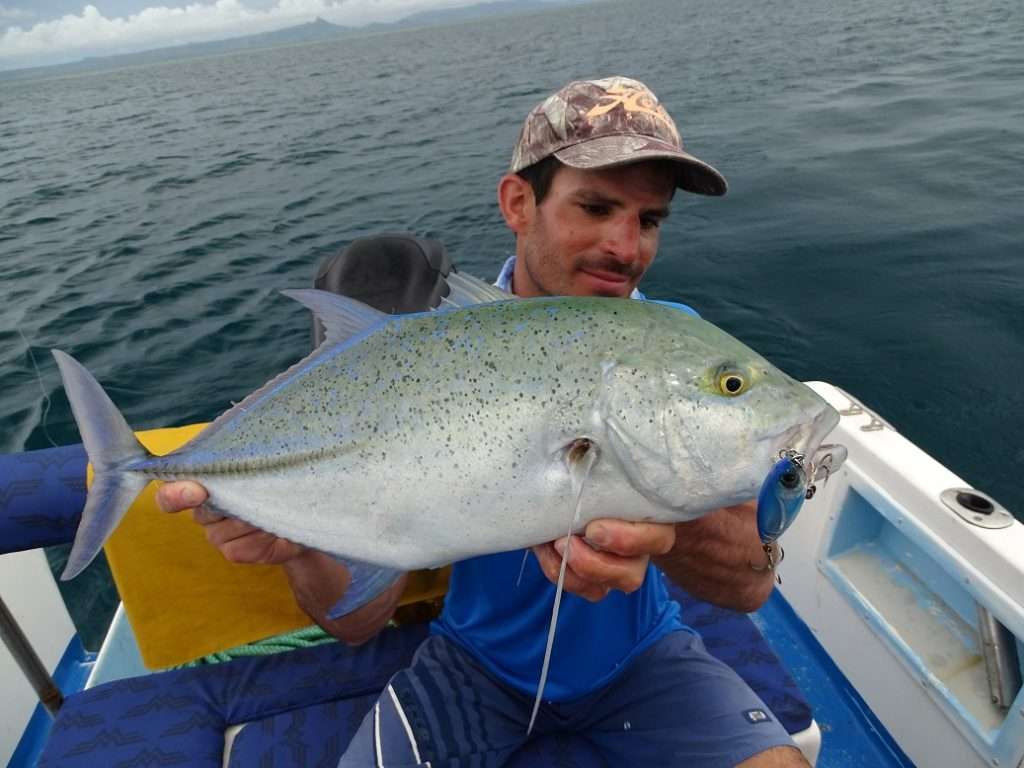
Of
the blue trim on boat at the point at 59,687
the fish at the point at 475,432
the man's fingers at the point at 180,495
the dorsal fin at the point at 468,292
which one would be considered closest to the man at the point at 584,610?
the man's fingers at the point at 180,495

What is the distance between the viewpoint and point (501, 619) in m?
2.38

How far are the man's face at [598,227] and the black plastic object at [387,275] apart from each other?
54 centimetres

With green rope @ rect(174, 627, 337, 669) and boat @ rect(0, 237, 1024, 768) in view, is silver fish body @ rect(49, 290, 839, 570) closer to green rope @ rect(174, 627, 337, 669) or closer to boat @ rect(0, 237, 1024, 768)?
boat @ rect(0, 237, 1024, 768)

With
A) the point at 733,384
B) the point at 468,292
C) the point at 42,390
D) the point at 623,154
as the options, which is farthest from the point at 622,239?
the point at 42,390

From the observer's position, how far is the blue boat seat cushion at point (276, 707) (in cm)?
255

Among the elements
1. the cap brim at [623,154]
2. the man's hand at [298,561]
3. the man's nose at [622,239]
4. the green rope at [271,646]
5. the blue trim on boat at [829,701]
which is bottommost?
the blue trim on boat at [829,701]

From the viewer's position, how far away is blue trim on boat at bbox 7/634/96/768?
3.17 m

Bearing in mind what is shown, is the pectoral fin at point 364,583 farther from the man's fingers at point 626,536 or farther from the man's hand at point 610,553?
the man's fingers at point 626,536

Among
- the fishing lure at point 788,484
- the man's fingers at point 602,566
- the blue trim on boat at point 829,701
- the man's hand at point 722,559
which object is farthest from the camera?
the blue trim on boat at point 829,701

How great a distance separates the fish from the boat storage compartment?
1.57 meters

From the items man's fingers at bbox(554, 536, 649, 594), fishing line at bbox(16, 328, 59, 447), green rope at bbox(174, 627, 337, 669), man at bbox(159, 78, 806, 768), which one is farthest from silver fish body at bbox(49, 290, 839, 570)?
fishing line at bbox(16, 328, 59, 447)

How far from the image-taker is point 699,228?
10234 millimetres

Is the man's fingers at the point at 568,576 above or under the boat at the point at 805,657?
above

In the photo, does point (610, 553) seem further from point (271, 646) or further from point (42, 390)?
point (42, 390)
